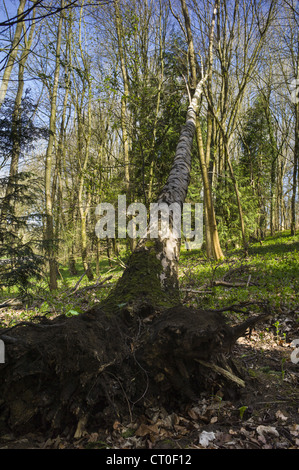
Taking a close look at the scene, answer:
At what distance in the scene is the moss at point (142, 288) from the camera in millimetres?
2533

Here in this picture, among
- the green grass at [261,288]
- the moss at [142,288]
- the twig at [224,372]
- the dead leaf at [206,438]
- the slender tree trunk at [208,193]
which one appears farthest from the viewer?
the slender tree trunk at [208,193]

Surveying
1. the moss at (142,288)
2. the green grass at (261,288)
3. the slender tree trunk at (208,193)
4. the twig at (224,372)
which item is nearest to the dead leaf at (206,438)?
the twig at (224,372)

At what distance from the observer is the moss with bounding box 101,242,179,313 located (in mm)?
2533

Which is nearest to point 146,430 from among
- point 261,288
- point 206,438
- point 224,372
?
point 206,438

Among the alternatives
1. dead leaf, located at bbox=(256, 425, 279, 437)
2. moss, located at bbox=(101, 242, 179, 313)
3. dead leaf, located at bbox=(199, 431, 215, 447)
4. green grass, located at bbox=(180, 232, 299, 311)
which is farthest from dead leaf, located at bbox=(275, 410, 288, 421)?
green grass, located at bbox=(180, 232, 299, 311)

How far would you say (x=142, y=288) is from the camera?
2.71 meters

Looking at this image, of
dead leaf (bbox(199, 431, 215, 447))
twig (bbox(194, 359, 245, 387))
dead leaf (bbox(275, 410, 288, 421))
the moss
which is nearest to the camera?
dead leaf (bbox(199, 431, 215, 447))

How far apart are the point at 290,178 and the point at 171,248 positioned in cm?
2892

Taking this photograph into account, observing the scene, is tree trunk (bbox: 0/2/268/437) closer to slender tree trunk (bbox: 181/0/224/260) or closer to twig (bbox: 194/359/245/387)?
twig (bbox: 194/359/245/387)

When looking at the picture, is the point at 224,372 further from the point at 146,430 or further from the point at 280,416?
the point at 146,430

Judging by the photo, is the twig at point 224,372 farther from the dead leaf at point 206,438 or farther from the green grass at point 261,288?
the green grass at point 261,288

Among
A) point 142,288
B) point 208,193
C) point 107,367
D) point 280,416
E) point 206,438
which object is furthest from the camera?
point 208,193

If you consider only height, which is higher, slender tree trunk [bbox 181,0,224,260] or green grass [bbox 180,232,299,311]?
slender tree trunk [bbox 181,0,224,260]
